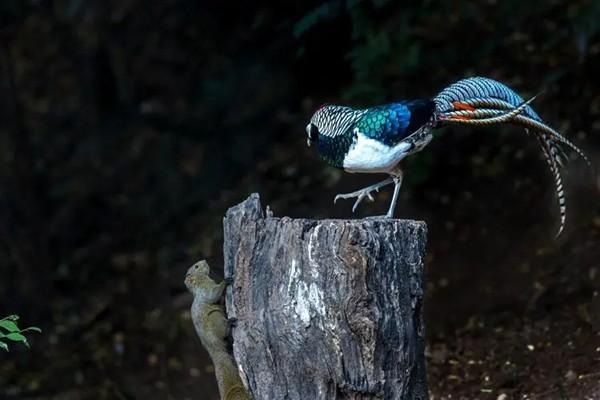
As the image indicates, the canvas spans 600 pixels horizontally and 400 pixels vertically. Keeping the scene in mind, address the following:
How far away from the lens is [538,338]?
6984 mm

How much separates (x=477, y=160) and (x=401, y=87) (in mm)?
1462

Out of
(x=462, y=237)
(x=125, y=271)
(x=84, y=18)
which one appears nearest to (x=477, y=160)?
(x=462, y=237)

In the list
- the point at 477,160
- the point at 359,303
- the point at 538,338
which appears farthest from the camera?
the point at 477,160

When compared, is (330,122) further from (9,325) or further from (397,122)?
(9,325)

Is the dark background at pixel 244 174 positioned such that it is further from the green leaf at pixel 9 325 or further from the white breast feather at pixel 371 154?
the green leaf at pixel 9 325

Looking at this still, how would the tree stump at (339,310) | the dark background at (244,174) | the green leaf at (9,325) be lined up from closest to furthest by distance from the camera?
the green leaf at (9,325)
the tree stump at (339,310)
the dark background at (244,174)

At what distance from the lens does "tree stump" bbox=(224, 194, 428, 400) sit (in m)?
4.16

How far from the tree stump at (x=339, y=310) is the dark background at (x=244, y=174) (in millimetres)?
2178

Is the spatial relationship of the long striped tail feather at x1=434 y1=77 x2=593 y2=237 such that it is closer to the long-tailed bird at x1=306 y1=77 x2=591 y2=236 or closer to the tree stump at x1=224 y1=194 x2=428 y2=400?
the long-tailed bird at x1=306 y1=77 x2=591 y2=236

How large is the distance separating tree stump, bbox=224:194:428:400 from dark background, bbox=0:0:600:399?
2178 millimetres

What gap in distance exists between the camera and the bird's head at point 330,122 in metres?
4.67

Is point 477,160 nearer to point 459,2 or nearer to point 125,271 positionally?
point 459,2

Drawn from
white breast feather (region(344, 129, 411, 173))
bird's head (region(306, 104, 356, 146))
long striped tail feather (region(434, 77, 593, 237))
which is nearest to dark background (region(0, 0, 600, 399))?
long striped tail feather (region(434, 77, 593, 237))

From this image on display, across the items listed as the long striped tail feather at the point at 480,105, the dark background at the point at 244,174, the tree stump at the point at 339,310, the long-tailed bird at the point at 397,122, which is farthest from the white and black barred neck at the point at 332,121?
the dark background at the point at 244,174
